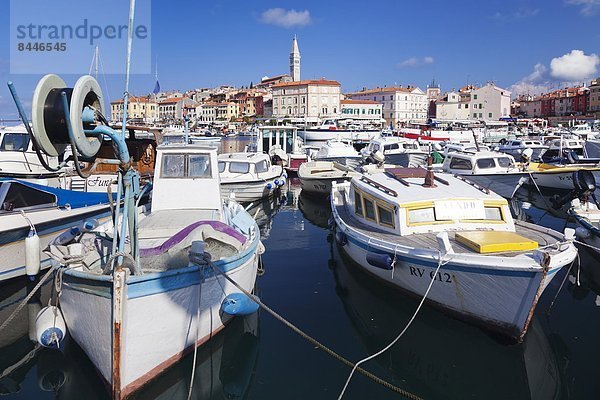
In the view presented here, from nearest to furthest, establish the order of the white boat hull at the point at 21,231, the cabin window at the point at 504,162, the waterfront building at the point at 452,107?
the white boat hull at the point at 21,231, the cabin window at the point at 504,162, the waterfront building at the point at 452,107

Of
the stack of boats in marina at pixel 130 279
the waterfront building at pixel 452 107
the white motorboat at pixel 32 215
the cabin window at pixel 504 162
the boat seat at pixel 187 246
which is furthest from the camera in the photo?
the waterfront building at pixel 452 107

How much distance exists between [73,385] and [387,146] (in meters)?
26.1

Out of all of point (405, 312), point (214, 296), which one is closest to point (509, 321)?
point (405, 312)

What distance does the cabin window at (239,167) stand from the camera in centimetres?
2125

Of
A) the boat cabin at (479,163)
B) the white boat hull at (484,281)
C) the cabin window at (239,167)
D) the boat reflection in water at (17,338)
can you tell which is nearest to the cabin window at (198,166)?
the boat reflection in water at (17,338)

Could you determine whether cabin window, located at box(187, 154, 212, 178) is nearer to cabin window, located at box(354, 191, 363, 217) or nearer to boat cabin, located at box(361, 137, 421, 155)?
cabin window, located at box(354, 191, 363, 217)

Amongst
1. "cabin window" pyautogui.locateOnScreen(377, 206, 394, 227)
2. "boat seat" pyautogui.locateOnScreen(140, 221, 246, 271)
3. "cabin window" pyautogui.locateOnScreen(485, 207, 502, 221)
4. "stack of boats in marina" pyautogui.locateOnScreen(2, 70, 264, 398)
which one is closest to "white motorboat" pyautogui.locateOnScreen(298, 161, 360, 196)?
"cabin window" pyautogui.locateOnScreen(377, 206, 394, 227)

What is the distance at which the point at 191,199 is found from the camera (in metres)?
10.7

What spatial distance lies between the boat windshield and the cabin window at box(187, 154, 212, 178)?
35.4ft

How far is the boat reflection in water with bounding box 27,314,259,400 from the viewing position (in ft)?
22.0

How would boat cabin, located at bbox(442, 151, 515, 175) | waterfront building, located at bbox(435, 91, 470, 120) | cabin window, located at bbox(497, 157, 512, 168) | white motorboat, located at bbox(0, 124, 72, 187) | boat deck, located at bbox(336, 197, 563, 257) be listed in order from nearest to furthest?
1. boat deck, located at bbox(336, 197, 563, 257)
2. white motorboat, located at bbox(0, 124, 72, 187)
3. boat cabin, located at bbox(442, 151, 515, 175)
4. cabin window, located at bbox(497, 157, 512, 168)
5. waterfront building, located at bbox(435, 91, 470, 120)

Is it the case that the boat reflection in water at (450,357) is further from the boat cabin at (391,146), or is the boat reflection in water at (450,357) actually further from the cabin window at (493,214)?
the boat cabin at (391,146)

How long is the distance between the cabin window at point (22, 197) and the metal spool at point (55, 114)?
7.05 meters

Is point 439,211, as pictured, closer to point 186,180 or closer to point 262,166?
point 186,180
